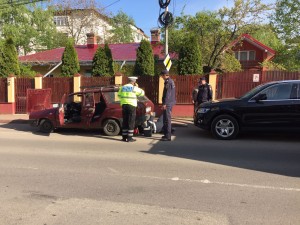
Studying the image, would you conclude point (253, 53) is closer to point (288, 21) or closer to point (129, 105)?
point (288, 21)

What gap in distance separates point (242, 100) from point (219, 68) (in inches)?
489

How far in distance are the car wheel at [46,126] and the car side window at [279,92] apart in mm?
6614

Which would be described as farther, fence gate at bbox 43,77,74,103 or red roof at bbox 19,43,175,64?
red roof at bbox 19,43,175,64

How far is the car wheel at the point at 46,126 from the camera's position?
11617 mm

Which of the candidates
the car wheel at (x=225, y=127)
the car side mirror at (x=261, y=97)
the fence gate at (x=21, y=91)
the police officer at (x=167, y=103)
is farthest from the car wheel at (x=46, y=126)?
the fence gate at (x=21, y=91)

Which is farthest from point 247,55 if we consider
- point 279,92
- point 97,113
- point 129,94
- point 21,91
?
point 129,94

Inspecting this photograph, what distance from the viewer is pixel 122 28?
6291 cm

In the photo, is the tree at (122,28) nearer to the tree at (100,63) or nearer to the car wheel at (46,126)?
the tree at (100,63)

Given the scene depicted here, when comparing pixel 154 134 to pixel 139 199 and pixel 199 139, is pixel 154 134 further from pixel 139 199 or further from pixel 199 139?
pixel 139 199

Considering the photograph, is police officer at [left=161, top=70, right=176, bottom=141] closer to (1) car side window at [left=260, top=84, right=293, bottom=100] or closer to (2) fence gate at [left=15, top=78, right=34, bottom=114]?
(1) car side window at [left=260, top=84, right=293, bottom=100]

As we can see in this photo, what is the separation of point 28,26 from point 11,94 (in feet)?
79.6

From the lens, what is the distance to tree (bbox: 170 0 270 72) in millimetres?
19875

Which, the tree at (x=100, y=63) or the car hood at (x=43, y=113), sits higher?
the tree at (x=100, y=63)

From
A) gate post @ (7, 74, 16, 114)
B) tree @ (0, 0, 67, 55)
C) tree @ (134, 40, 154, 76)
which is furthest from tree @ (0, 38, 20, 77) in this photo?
tree @ (0, 0, 67, 55)
